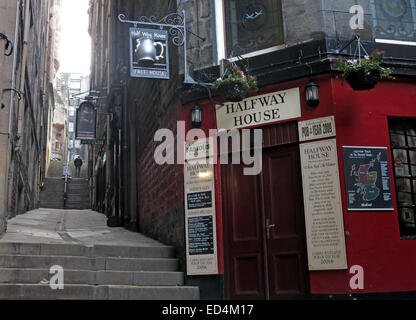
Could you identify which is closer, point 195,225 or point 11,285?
point 11,285

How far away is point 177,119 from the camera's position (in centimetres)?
981

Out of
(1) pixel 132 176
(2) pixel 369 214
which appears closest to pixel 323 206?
(2) pixel 369 214

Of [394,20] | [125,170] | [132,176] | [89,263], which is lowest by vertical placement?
[89,263]

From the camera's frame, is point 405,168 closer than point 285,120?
Yes

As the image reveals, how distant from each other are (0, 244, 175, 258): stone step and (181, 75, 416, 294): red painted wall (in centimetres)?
156

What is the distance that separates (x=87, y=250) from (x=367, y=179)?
4807 millimetres

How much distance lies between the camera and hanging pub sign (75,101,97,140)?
19.9 metres

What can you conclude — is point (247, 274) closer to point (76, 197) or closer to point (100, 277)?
point (100, 277)

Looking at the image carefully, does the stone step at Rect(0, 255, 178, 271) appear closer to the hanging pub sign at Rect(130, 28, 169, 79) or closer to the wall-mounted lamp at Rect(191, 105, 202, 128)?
the wall-mounted lamp at Rect(191, 105, 202, 128)

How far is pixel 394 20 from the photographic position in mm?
8812

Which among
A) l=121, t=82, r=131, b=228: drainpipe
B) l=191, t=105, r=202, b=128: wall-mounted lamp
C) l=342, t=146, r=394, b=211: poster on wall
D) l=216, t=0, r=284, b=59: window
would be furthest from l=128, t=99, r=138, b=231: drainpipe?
l=342, t=146, r=394, b=211: poster on wall

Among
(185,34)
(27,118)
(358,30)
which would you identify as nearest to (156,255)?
(185,34)

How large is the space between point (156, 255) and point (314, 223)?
128 inches

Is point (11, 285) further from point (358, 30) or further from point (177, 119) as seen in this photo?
point (358, 30)
